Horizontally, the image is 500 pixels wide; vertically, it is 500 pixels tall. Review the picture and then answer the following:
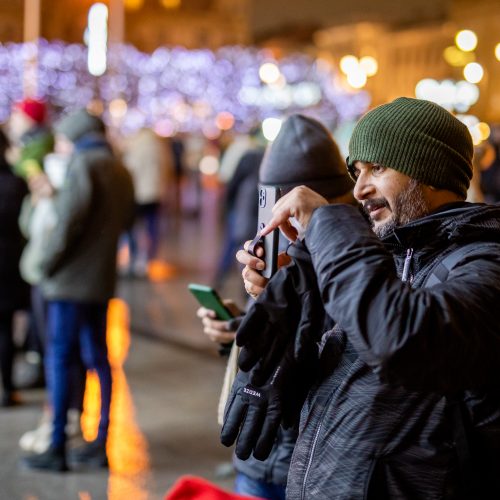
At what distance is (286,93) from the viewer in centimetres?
5134

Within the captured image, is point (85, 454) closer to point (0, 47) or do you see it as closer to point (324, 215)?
point (324, 215)

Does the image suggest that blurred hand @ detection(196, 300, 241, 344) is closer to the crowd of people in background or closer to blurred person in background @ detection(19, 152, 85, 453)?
the crowd of people in background

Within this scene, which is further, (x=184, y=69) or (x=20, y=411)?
(x=184, y=69)

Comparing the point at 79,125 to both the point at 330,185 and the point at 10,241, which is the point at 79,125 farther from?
the point at 330,185

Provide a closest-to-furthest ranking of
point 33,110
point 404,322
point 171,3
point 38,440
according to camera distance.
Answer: point 404,322 < point 38,440 < point 33,110 < point 171,3

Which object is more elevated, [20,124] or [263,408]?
[20,124]

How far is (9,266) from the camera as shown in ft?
23.1

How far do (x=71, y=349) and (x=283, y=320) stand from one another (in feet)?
11.9

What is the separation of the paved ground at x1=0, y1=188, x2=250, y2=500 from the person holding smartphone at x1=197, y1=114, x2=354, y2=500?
6.90ft

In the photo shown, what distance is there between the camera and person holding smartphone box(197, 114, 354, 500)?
336cm

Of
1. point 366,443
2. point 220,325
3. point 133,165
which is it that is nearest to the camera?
point 366,443

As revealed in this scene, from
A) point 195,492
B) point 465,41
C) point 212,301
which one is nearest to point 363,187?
point 195,492

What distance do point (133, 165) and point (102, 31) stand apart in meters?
11.3

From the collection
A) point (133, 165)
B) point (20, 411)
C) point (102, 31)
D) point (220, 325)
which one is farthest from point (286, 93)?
point (220, 325)
